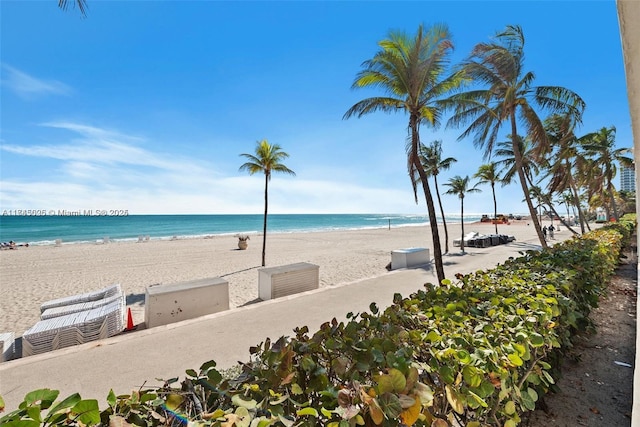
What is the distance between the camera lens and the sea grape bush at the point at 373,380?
93 centimetres

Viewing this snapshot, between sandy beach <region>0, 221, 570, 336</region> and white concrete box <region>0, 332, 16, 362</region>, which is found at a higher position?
white concrete box <region>0, 332, 16, 362</region>

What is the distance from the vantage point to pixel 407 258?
1044 centimetres

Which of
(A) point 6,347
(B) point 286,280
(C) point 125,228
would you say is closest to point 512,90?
(B) point 286,280

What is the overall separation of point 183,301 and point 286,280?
2.41 m

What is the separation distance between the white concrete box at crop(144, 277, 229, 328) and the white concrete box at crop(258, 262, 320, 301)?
115 centimetres

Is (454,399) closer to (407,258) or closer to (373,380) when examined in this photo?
(373,380)

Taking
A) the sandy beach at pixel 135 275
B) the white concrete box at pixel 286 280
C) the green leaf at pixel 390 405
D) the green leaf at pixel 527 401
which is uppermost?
the green leaf at pixel 390 405

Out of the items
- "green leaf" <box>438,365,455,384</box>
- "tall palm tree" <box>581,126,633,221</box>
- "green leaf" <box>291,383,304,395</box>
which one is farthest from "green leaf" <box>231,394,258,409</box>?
"tall palm tree" <box>581,126,633,221</box>

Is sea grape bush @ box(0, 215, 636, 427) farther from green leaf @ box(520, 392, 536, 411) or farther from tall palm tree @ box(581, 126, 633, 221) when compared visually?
tall palm tree @ box(581, 126, 633, 221)

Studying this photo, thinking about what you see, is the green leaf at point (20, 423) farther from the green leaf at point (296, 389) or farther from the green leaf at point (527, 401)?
the green leaf at point (527, 401)

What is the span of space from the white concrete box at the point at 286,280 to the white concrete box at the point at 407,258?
4372 millimetres

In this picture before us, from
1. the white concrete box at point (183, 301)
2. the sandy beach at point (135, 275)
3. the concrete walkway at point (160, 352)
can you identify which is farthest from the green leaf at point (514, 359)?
the sandy beach at point (135, 275)

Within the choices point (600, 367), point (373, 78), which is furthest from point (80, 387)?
point (373, 78)

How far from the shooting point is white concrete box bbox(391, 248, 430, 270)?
10.4 metres
